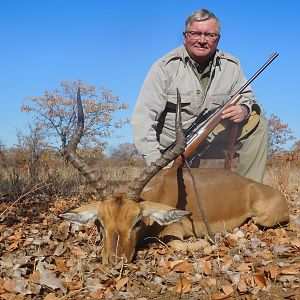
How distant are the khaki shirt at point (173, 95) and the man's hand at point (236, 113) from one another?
23 centimetres

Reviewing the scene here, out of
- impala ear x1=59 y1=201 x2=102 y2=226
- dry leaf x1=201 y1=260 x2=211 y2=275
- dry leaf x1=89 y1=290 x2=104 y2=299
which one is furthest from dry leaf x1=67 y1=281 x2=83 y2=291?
impala ear x1=59 y1=201 x2=102 y2=226

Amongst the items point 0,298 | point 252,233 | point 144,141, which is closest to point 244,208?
point 252,233

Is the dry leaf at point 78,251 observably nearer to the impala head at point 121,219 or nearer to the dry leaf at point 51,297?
the impala head at point 121,219

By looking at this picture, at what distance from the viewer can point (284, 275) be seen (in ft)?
11.3

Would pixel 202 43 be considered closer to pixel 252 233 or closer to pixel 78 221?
pixel 252 233

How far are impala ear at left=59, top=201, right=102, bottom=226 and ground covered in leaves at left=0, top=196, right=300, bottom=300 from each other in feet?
1.00

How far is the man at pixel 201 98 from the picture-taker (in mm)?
6801

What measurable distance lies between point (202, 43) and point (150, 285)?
14.1ft

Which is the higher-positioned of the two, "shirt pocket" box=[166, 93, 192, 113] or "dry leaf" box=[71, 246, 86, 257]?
"shirt pocket" box=[166, 93, 192, 113]

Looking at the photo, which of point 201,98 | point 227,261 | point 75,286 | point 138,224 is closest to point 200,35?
point 201,98

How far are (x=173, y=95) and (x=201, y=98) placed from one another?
0.47 metres

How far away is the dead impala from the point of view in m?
4.34

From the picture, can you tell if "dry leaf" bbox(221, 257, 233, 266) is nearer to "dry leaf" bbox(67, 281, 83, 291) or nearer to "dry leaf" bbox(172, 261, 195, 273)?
"dry leaf" bbox(172, 261, 195, 273)

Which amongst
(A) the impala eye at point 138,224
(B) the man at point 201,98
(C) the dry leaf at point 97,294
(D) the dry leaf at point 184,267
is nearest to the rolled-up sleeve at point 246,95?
(B) the man at point 201,98
